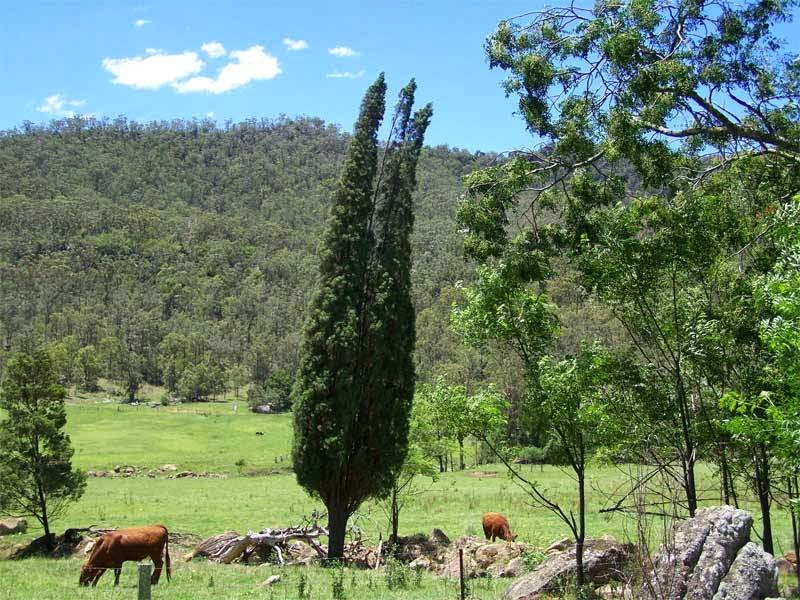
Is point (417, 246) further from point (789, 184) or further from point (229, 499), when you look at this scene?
point (789, 184)

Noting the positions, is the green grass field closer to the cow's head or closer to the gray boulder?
the cow's head

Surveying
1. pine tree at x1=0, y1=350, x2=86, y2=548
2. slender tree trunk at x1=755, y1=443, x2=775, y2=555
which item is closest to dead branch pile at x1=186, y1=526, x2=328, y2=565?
pine tree at x1=0, y1=350, x2=86, y2=548

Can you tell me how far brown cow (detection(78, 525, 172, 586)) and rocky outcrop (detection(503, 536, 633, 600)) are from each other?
802cm

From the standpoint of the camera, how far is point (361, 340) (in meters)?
21.1

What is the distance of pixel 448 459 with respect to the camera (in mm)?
60000

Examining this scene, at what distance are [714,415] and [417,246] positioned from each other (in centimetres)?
17826

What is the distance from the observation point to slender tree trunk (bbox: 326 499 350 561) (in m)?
19.9

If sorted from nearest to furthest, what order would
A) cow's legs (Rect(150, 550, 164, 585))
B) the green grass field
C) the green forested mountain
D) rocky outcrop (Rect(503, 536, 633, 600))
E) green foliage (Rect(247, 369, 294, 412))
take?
rocky outcrop (Rect(503, 536, 633, 600)) < the green grass field < cow's legs (Rect(150, 550, 164, 585)) < green foliage (Rect(247, 369, 294, 412)) < the green forested mountain

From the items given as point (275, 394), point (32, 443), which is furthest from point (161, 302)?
point (32, 443)

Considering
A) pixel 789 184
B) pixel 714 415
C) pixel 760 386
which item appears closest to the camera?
pixel 760 386

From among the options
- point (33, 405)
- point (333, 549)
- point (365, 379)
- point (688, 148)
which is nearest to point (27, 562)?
point (33, 405)

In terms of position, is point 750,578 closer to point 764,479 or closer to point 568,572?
point 764,479

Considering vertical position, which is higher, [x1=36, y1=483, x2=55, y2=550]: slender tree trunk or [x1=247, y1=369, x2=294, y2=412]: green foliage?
[x1=36, y1=483, x2=55, y2=550]: slender tree trunk

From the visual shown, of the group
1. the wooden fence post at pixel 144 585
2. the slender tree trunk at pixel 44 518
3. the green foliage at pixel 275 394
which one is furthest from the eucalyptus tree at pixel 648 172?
the green foliage at pixel 275 394
